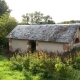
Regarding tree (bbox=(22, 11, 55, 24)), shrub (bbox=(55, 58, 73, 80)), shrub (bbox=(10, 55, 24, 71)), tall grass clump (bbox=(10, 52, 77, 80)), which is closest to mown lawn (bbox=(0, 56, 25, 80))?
tall grass clump (bbox=(10, 52, 77, 80))

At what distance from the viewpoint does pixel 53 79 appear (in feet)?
38.9

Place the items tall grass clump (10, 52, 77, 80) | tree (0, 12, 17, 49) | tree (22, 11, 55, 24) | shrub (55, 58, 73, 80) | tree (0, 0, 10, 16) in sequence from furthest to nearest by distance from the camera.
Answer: tree (22, 11, 55, 24), tree (0, 0, 10, 16), tree (0, 12, 17, 49), tall grass clump (10, 52, 77, 80), shrub (55, 58, 73, 80)

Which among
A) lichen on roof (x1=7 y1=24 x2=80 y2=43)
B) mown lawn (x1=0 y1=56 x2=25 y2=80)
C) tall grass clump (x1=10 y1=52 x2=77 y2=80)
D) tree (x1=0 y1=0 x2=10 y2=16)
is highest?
tree (x1=0 y1=0 x2=10 y2=16)

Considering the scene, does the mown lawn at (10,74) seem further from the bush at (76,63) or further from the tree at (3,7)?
the tree at (3,7)

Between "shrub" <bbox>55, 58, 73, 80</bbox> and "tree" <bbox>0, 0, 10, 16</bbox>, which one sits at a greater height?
"tree" <bbox>0, 0, 10, 16</bbox>

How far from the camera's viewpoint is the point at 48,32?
68.5 feet

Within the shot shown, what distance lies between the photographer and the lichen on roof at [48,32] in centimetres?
1886

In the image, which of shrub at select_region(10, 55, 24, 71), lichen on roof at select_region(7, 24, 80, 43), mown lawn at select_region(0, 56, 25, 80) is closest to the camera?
mown lawn at select_region(0, 56, 25, 80)

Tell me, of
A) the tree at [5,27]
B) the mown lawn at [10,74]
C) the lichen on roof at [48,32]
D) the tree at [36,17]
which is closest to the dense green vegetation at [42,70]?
the mown lawn at [10,74]

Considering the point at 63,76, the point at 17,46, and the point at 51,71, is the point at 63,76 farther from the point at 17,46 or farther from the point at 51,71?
the point at 17,46

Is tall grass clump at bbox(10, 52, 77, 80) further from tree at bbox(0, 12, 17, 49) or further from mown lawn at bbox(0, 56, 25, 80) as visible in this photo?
tree at bbox(0, 12, 17, 49)

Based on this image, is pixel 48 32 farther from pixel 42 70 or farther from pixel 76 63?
pixel 42 70

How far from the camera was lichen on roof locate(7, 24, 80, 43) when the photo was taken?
18.9 metres

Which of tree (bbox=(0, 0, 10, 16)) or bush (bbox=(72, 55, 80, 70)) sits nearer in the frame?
bush (bbox=(72, 55, 80, 70))
